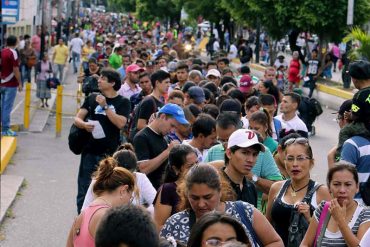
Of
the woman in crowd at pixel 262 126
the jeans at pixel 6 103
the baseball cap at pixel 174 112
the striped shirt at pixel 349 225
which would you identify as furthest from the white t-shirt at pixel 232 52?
the striped shirt at pixel 349 225

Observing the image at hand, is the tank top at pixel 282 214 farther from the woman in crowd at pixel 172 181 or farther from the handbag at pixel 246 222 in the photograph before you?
the handbag at pixel 246 222

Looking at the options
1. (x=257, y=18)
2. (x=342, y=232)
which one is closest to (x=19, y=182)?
(x=342, y=232)

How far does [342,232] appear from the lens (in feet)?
20.4

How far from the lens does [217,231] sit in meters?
4.68

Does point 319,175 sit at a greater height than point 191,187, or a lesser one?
lesser

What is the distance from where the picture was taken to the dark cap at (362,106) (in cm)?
768

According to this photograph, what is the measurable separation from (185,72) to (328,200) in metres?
9.94

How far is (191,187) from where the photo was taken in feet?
19.1

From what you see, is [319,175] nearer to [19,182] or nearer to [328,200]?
[19,182]

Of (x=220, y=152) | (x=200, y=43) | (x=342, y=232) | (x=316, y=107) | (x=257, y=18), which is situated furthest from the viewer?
(x=200, y=43)

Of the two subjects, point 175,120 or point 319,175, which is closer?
point 175,120

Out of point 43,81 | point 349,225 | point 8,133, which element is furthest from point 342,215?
point 43,81

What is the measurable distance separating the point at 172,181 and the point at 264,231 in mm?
1679

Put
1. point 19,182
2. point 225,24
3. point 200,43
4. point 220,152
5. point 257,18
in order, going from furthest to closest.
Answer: point 200,43 → point 225,24 → point 257,18 → point 19,182 → point 220,152
